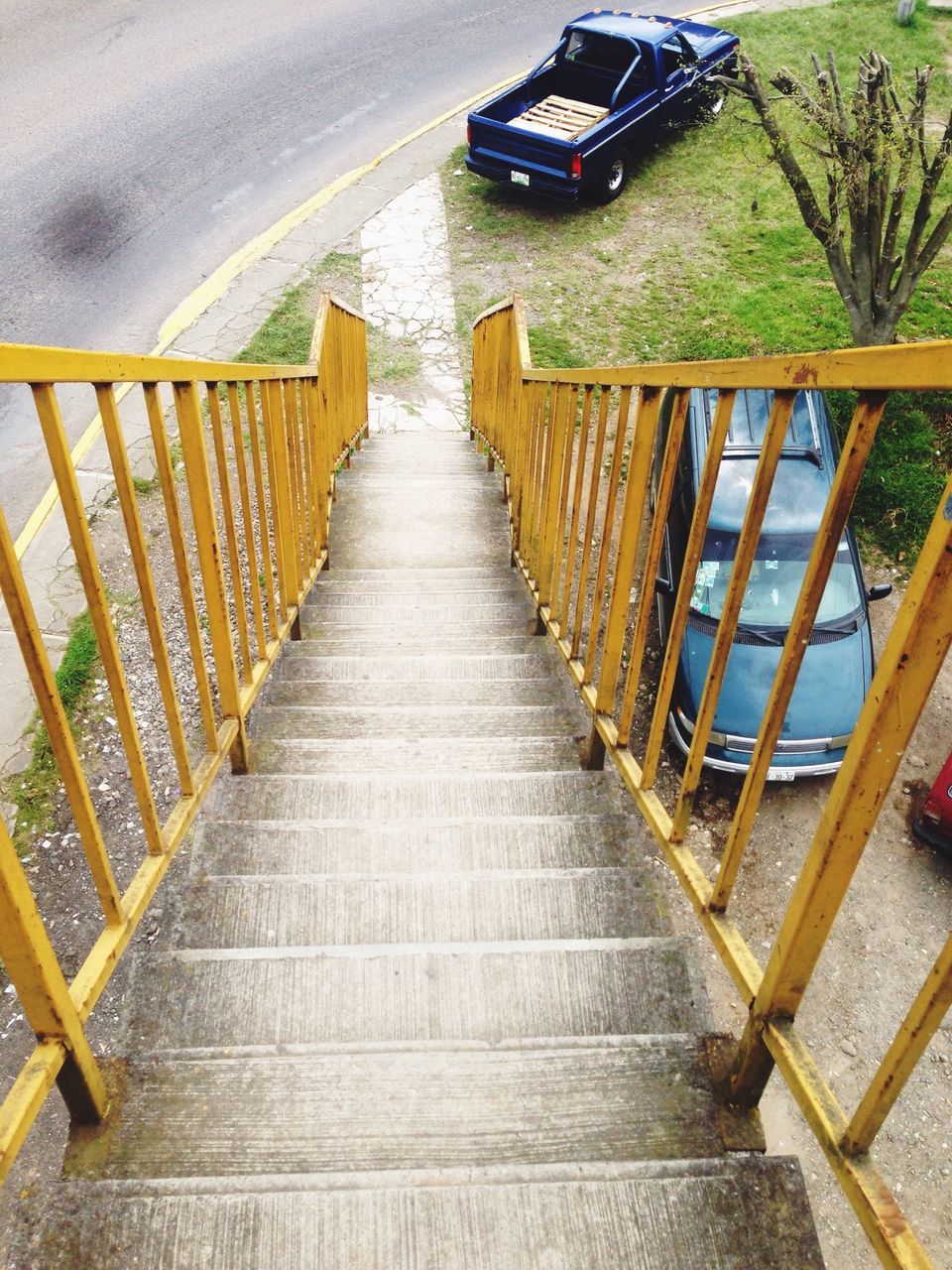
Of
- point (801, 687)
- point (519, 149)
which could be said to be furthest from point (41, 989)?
point (519, 149)

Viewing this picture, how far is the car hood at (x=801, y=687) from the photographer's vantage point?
5594 mm

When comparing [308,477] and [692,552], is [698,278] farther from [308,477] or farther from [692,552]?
[692,552]

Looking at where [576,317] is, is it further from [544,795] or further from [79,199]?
[544,795]

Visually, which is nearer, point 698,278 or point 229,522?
point 229,522

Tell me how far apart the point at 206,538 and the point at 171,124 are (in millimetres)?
11294

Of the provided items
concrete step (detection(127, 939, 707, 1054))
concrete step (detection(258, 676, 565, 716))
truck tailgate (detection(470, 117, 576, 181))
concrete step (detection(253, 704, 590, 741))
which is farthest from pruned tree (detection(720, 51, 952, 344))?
concrete step (detection(127, 939, 707, 1054))

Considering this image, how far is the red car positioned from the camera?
17.3 feet

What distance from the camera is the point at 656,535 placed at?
215cm

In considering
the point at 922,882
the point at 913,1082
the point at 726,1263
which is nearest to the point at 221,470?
the point at 726,1263

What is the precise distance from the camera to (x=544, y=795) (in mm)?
2754

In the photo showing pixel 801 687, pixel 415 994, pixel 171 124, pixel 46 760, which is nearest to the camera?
pixel 415 994

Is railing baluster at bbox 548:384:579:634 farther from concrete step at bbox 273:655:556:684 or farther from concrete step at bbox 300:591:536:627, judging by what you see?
concrete step at bbox 300:591:536:627

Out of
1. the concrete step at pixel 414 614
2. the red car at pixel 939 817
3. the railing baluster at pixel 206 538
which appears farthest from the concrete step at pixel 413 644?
the red car at pixel 939 817

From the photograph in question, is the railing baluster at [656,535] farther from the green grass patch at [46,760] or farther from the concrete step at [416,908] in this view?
the green grass patch at [46,760]
